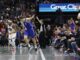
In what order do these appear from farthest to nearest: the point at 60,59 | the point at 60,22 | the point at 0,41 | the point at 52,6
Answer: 1. the point at 52,6
2. the point at 60,22
3. the point at 0,41
4. the point at 60,59

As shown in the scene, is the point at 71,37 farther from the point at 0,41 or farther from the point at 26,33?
the point at 0,41

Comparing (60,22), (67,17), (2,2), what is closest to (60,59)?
(60,22)

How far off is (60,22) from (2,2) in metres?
7.49

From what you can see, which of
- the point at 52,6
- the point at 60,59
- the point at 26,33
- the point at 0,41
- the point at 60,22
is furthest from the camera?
the point at 52,6

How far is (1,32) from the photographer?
23203 millimetres

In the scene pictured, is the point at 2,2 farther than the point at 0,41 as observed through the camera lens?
Yes

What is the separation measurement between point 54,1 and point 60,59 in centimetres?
1757

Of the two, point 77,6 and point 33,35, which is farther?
point 77,6

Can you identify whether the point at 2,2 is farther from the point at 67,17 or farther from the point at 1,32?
the point at 1,32

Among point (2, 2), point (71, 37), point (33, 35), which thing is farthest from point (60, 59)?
point (2, 2)

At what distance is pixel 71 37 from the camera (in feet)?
55.9

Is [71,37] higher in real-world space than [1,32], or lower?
higher

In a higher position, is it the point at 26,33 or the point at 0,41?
the point at 26,33

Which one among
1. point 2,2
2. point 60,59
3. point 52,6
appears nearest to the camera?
point 60,59
